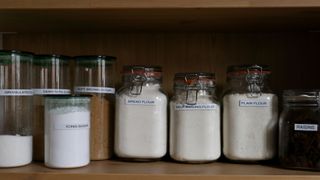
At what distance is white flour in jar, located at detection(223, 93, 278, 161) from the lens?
2.26 feet

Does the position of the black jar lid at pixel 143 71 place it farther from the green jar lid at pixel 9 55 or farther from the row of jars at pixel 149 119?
the green jar lid at pixel 9 55

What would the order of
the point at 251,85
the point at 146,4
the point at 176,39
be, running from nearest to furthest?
the point at 146,4
the point at 251,85
the point at 176,39

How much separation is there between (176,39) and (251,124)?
0.90ft

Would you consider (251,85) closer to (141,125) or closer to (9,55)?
(141,125)

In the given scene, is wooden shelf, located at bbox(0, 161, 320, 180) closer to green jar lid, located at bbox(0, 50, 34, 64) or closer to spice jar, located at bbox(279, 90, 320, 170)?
spice jar, located at bbox(279, 90, 320, 170)

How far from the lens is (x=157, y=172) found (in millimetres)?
611

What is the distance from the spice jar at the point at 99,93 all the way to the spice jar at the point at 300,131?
30 centimetres

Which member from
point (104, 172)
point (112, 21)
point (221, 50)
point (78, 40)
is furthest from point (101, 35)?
point (104, 172)

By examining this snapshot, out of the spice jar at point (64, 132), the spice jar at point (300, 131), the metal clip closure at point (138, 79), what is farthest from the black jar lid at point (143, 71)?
the spice jar at point (300, 131)

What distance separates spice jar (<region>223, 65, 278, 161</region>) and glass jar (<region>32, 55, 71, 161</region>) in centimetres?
30

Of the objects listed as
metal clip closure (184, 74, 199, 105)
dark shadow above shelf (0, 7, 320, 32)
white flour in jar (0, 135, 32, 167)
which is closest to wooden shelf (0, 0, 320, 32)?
Result: dark shadow above shelf (0, 7, 320, 32)

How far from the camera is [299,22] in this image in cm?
74

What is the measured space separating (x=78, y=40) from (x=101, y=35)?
0.05m

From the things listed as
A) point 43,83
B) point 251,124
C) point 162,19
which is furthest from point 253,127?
point 43,83
